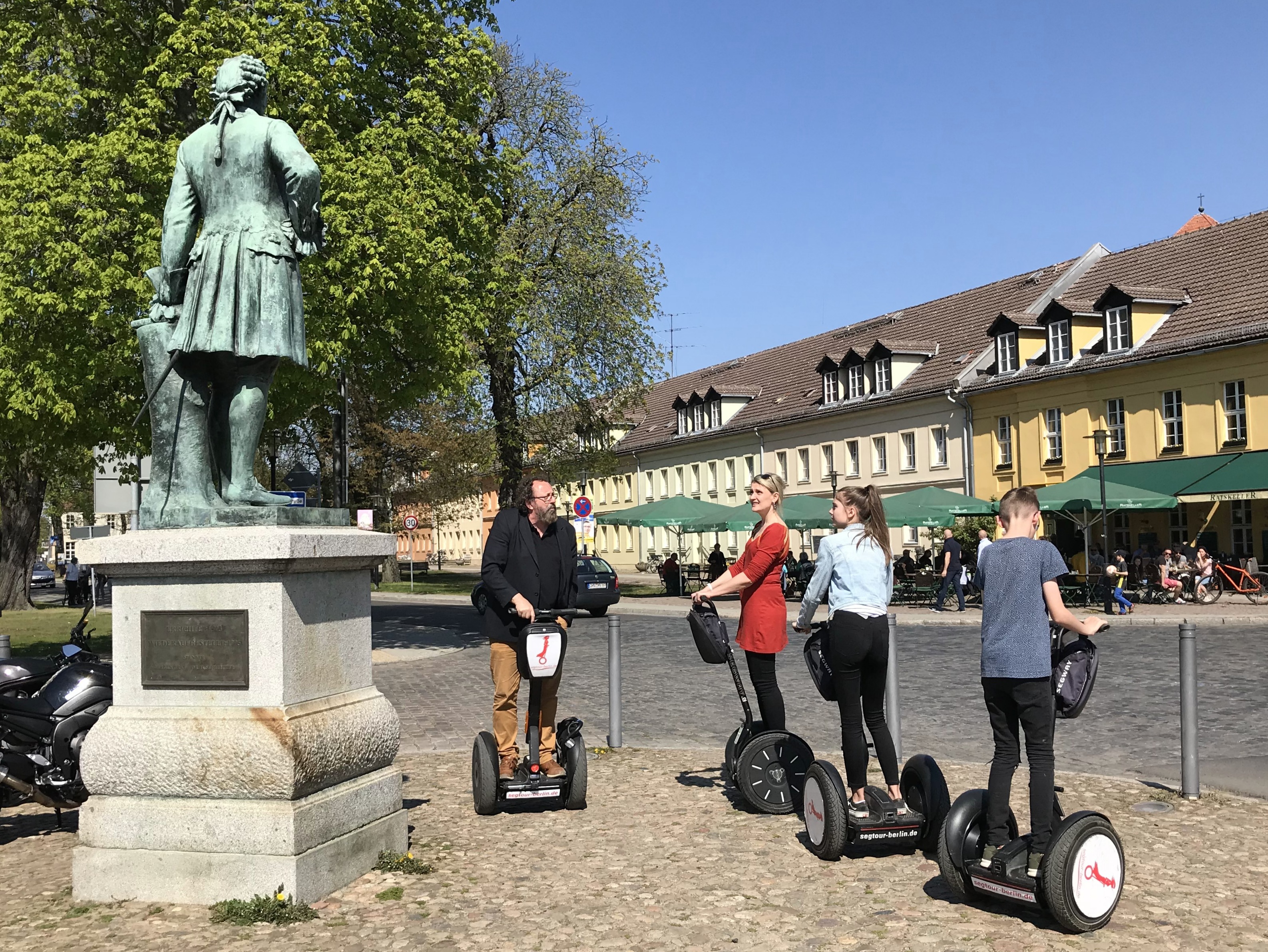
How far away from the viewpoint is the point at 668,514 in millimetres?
34969

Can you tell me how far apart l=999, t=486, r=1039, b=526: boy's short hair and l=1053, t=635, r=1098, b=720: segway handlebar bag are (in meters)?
0.59

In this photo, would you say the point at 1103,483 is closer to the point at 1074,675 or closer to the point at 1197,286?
the point at 1197,286

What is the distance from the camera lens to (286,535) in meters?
5.60

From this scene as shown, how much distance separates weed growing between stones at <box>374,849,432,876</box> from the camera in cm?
609

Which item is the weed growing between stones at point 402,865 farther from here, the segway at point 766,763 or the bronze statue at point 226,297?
the segway at point 766,763

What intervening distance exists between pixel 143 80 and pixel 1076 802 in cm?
1587

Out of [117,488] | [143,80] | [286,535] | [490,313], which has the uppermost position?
[143,80]

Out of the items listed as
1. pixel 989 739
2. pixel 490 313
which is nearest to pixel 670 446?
pixel 490 313

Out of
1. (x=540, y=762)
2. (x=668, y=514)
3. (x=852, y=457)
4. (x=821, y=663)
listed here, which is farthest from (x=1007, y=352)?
(x=821, y=663)

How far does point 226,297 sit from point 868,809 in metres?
4.15

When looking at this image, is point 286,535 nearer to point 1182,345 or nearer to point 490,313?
point 490,313

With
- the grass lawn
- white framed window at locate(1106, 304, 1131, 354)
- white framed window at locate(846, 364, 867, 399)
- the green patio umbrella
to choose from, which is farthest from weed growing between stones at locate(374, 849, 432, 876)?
white framed window at locate(846, 364, 867, 399)

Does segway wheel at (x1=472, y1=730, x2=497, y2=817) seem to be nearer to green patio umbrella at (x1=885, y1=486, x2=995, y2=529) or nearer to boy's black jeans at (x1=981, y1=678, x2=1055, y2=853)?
boy's black jeans at (x1=981, y1=678, x2=1055, y2=853)

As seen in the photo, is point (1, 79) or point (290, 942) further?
point (1, 79)
